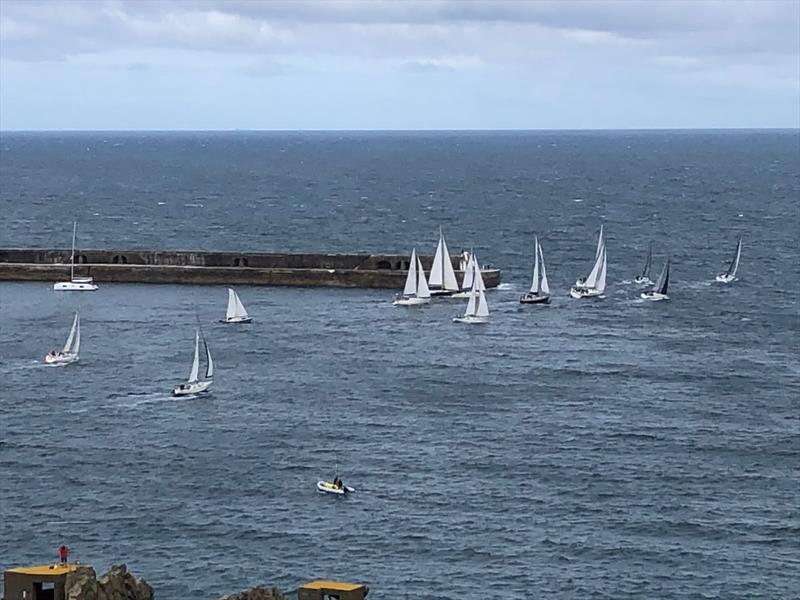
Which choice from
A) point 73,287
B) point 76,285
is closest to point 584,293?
point 76,285

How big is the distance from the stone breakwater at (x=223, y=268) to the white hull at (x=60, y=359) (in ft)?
125

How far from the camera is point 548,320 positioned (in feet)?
421

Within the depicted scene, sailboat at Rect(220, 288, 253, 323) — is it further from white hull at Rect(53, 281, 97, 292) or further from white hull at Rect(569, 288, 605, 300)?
white hull at Rect(569, 288, 605, 300)

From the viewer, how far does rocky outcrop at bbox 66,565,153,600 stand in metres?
46.0

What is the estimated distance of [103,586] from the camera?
46.8 metres

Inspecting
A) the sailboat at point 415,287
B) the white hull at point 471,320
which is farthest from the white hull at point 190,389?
the sailboat at point 415,287

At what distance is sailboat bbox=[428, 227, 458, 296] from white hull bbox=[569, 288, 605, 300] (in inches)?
430

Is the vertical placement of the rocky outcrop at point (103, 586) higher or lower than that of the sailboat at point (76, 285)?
higher

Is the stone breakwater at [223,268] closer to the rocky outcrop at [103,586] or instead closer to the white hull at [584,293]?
the white hull at [584,293]

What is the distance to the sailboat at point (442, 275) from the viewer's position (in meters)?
142

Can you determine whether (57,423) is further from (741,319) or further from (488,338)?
(741,319)

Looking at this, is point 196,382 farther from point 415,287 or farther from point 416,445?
point 415,287

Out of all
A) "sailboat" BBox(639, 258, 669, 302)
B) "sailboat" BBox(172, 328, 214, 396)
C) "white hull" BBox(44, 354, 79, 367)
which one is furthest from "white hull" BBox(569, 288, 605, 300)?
"white hull" BBox(44, 354, 79, 367)

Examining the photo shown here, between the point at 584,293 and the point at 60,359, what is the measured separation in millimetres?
52348
